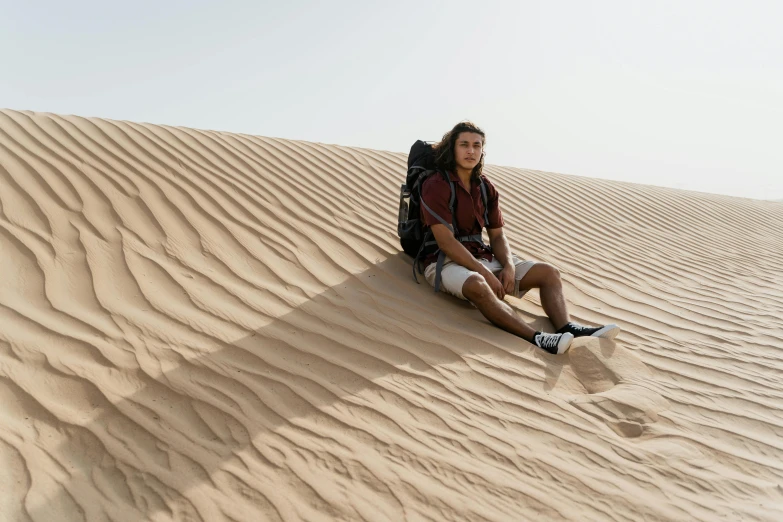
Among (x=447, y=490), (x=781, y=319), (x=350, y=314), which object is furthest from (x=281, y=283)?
(x=781, y=319)

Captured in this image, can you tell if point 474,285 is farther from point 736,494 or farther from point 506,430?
point 736,494

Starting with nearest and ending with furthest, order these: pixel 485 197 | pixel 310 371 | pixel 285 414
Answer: pixel 285 414 < pixel 310 371 < pixel 485 197

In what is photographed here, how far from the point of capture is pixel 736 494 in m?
2.29

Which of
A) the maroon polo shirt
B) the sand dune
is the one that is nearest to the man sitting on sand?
the maroon polo shirt

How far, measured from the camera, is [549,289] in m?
3.80

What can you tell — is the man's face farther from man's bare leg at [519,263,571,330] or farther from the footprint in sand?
the footprint in sand

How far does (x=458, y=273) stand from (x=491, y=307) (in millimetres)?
308

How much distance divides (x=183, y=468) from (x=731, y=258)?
6.02 m

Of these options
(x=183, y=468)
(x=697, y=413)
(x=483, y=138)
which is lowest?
(x=183, y=468)

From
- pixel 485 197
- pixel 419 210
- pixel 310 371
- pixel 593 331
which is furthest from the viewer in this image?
pixel 419 210

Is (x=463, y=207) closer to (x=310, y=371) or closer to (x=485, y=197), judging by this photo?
(x=485, y=197)

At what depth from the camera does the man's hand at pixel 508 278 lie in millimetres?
3797

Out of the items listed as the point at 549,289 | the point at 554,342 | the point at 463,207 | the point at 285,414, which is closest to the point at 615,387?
the point at 554,342

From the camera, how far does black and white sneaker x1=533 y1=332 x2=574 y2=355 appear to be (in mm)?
3252
